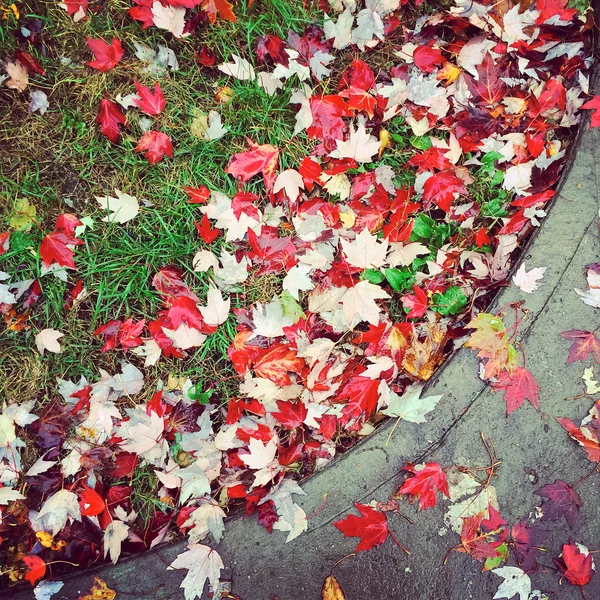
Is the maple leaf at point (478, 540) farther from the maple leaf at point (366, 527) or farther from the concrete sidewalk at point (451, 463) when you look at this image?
the maple leaf at point (366, 527)

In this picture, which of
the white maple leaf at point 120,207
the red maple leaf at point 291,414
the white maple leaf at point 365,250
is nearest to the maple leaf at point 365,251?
the white maple leaf at point 365,250

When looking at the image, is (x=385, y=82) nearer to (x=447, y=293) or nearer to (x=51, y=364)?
(x=447, y=293)

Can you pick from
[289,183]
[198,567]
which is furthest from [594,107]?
[198,567]

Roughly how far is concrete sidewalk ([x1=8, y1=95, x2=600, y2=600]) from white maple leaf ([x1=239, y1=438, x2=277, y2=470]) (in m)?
0.20

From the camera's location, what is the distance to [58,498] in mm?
1968

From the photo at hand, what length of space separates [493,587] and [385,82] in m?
2.23

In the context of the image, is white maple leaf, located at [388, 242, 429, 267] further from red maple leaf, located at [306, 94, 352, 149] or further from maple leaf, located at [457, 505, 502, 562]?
maple leaf, located at [457, 505, 502, 562]

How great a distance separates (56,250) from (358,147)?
4.59 ft

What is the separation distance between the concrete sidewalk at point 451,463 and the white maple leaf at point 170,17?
1.83 meters

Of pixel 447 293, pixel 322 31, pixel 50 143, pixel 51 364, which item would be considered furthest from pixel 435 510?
pixel 50 143

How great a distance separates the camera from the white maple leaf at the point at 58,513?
195 cm

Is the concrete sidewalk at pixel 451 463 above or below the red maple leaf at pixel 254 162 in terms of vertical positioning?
below

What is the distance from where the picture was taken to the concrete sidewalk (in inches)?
75.4

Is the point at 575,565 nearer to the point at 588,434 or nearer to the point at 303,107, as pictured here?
the point at 588,434
